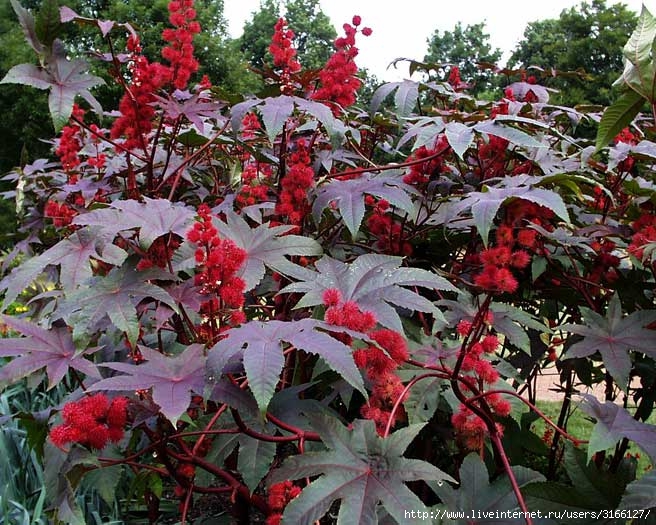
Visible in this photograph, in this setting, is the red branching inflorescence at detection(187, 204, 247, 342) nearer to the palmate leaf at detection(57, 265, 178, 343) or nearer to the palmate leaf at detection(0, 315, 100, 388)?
the palmate leaf at detection(57, 265, 178, 343)

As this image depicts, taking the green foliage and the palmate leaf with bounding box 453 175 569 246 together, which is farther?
the palmate leaf with bounding box 453 175 569 246

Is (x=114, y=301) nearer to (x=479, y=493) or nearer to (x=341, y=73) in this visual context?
(x=479, y=493)

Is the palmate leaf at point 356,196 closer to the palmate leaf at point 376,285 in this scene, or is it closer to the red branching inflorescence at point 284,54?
the palmate leaf at point 376,285

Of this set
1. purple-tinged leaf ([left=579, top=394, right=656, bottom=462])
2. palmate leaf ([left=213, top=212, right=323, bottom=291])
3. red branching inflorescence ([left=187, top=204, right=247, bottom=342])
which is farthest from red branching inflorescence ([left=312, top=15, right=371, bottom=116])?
purple-tinged leaf ([left=579, top=394, right=656, bottom=462])

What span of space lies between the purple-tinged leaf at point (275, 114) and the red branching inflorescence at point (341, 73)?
0.92ft

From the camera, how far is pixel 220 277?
1077mm

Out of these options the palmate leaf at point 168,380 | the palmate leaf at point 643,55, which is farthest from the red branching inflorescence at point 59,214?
the palmate leaf at point 643,55

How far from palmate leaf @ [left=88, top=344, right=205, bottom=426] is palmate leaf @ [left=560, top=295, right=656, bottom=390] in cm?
90

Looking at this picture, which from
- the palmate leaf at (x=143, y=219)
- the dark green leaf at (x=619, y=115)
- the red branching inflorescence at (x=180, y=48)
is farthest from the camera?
the red branching inflorescence at (x=180, y=48)

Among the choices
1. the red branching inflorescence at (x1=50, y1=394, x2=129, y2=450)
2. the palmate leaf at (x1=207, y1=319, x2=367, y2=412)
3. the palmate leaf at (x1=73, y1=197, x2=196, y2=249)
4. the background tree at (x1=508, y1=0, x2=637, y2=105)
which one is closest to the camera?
the palmate leaf at (x1=207, y1=319, x2=367, y2=412)

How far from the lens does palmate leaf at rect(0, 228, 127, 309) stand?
1.30 meters

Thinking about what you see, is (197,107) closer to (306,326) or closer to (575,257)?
(306,326)

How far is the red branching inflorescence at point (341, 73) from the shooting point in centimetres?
184

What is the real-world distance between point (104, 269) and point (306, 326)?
33.8 inches
